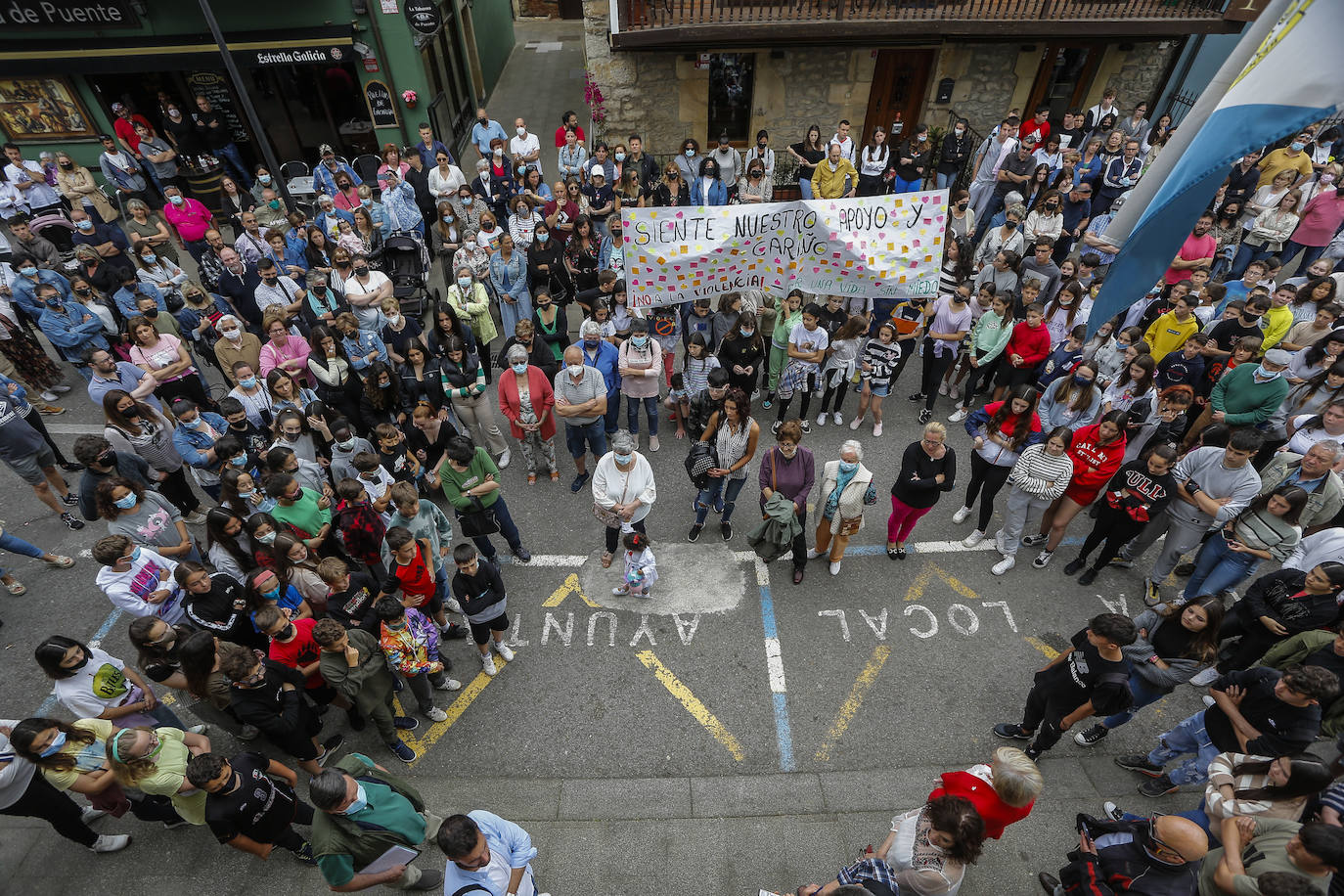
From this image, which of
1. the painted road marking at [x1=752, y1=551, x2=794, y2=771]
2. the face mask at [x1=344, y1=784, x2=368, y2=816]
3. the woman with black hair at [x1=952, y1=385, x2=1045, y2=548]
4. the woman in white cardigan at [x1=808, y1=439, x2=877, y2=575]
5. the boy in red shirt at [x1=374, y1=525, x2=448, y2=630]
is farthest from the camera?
the woman with black hair at [x1=952, y1=385, x2=1045, y2=548]

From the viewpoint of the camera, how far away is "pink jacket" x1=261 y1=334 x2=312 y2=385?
7.63 meters

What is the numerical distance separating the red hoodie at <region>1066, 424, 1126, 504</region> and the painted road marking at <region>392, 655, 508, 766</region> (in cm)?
605

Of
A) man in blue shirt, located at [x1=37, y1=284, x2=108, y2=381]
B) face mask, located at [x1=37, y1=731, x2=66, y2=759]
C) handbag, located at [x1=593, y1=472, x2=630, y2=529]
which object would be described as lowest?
handbag, located at [x1=593, y1=472, x2=630, y2=529]

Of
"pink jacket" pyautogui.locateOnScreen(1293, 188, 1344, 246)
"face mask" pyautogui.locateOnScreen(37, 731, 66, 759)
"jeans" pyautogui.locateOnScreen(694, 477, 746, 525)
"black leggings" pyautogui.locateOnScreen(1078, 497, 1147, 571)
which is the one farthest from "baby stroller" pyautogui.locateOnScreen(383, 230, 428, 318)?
"pink jacket" pyautogui.locateOnScreen(1293, 188, 1344, 246)

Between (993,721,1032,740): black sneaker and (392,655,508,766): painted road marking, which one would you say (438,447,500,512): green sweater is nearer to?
(392,655,508,766): painted road marking

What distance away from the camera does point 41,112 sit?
583 inches

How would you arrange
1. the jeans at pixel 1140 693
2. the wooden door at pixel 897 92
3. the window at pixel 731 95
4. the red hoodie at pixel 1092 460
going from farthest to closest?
the wooden door at pixel 897 92 < the window at pixel 731 95 < the red hoodie at pixel 1092 460 < the jeans at pixel 1140 693

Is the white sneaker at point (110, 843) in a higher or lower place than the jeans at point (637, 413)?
lower

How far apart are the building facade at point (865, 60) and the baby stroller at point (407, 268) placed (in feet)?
22.1

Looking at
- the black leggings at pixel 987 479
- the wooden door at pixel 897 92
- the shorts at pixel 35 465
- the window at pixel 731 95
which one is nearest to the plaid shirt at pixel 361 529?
the shorts at pixel 35 465

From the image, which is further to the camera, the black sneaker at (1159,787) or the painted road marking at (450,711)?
the painted road marking at (450,711)

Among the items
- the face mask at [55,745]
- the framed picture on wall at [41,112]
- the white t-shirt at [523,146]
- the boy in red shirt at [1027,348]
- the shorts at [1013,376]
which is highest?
the framed picture on wall at [41,112]

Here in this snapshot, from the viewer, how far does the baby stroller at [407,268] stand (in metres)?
10.3

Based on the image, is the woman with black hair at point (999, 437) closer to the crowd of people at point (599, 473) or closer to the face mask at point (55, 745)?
the crowd of people at point (599, 473)
